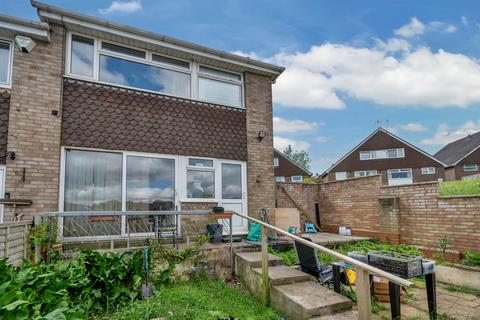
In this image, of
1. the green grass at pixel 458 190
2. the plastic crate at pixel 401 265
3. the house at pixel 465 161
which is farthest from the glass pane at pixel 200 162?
the house at pixel 465 161

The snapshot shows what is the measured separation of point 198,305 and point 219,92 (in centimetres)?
594

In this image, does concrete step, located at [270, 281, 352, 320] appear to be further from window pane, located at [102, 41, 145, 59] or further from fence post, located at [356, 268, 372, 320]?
window pane, located at [102, 41, 145, 59]

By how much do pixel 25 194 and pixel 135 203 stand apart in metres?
2.12

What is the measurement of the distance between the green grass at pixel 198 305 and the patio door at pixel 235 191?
274 cm

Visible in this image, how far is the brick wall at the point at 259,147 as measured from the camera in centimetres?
835

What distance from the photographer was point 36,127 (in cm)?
600

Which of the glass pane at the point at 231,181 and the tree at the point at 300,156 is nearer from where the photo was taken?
the glass pane at the point at 231,181

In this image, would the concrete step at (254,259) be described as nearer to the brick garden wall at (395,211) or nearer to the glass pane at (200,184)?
the glass pane at (200,184)

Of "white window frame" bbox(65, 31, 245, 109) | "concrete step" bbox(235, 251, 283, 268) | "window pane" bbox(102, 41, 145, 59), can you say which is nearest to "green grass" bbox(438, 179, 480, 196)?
"concrete step" bbox(235, 251, 283, 268)

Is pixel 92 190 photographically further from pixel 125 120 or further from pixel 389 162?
pixel 389 162

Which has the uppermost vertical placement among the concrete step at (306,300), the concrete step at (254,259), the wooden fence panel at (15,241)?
the wooden fence panel at (15,241)

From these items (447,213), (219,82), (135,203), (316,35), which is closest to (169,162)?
(135,203)

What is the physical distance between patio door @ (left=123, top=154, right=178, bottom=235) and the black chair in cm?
320

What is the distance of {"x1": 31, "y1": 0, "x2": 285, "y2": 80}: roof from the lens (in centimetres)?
619
